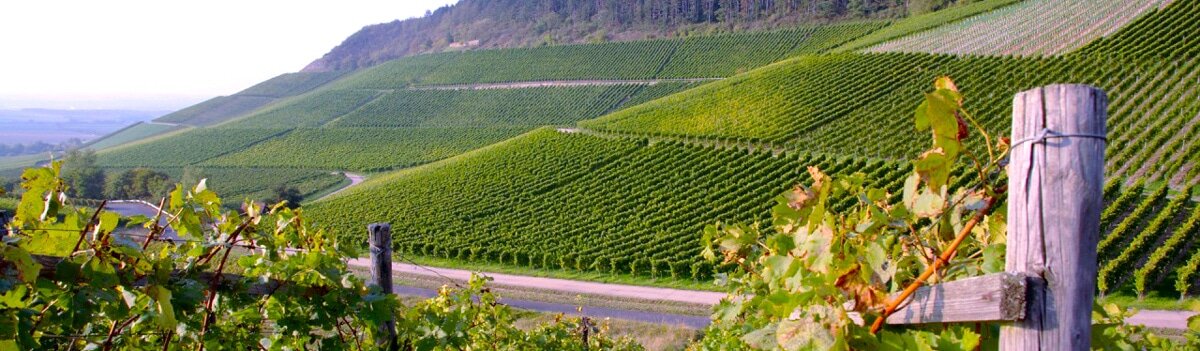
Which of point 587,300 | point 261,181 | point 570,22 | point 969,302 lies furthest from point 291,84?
point 969,302

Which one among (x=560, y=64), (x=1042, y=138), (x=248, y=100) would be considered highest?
(x=560, y=64)

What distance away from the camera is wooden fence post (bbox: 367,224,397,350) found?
3.02 metres

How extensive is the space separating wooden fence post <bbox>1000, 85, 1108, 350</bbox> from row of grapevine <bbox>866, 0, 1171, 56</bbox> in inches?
1541

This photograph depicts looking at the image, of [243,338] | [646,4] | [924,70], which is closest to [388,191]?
[924,70]

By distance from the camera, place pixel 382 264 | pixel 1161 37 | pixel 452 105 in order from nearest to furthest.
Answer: pixel 382 264, pixel 1161 37, pixel 452 105

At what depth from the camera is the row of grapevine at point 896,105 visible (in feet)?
74.9

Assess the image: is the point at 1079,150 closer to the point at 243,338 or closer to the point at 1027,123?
the point at 1027,123

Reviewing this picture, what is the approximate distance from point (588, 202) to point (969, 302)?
2571 cm

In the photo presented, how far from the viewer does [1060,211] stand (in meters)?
1.34

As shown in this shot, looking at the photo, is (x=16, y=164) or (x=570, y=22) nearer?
(x=16, y=164)

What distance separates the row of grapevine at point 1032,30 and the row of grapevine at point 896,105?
8.24 feet

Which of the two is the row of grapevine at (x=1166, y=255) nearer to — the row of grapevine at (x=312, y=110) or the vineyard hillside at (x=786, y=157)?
the vineyard hillside at (x=786, y=157)

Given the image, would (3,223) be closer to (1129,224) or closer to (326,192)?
(1129,224)

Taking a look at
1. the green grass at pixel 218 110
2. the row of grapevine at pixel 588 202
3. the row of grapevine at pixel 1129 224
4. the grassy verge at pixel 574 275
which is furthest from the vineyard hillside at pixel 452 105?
the row of grapevine at pixel 1129 224
